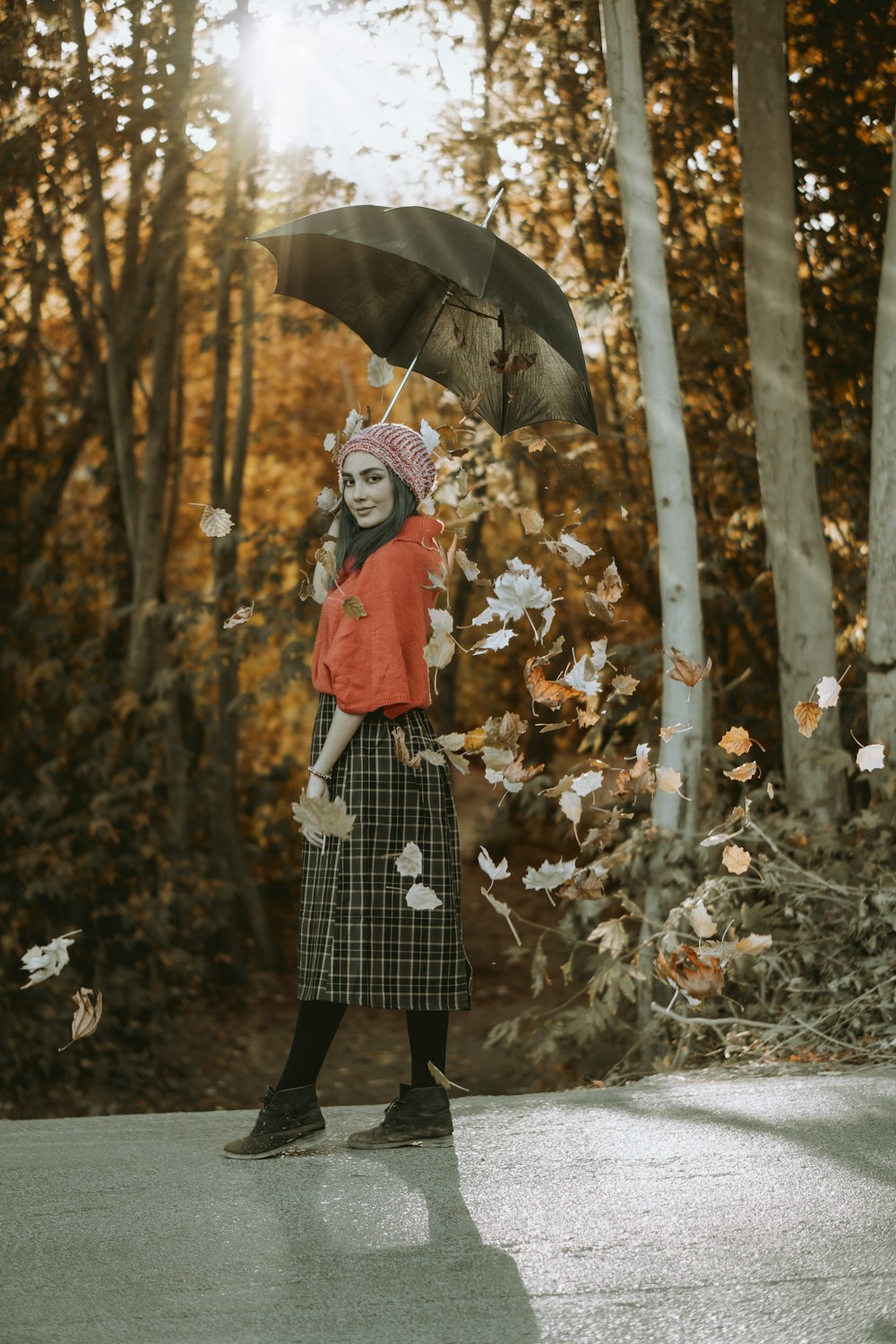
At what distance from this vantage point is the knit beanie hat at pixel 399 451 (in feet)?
12.0

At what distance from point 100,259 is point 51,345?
2.66 ft

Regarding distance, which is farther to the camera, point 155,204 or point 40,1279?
point 155,204

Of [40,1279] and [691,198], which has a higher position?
[691,198]

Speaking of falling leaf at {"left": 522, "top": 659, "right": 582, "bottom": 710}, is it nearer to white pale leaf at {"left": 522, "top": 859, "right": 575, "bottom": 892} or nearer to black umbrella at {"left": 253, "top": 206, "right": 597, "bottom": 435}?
white pale leaf at {"left": 522, "top": 859, "right": 575, "bottom": 892}

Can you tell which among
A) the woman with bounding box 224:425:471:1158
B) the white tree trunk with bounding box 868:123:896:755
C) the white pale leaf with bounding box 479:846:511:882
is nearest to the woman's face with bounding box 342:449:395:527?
the woman with bounding box 224:425:471:1158

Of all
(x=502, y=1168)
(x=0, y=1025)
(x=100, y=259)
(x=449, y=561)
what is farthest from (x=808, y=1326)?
(x=100, y=259)

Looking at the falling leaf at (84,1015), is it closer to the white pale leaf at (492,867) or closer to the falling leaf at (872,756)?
the white pale leaf at (492,867)

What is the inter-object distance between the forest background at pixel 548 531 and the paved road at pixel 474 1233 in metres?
0.95

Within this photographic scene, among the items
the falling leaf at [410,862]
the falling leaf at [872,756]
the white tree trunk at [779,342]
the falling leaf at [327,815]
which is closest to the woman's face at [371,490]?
the falling leaf at [327,815]

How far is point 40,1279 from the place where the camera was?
2881mm

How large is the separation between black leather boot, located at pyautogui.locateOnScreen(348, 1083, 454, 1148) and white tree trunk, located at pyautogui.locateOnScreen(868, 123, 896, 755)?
3.53 metres

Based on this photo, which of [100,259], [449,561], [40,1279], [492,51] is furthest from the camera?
[100,259]

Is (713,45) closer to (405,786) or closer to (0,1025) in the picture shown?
(405,786)

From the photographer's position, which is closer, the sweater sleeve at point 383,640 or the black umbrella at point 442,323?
the sweater sleeve at point 383,640
